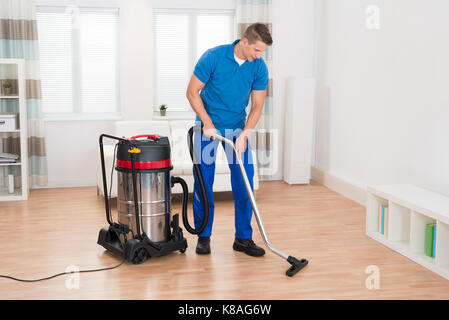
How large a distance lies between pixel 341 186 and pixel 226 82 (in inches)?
85.7

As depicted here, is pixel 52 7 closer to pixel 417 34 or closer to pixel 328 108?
pixel 328 108

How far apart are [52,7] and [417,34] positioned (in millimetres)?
3273

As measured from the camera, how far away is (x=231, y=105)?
2787mm

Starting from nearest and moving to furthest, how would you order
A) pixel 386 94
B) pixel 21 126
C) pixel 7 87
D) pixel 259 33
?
pixel 259 33 < pixel 386 94 < pixel 21 126 < pixel 7 87

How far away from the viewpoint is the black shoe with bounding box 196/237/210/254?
9.57 ft

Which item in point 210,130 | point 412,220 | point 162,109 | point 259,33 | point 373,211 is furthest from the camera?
point 162,109

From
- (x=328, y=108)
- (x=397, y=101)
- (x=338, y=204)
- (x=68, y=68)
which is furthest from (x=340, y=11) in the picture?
(x=68, y=68)

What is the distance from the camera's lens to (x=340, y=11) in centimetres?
459

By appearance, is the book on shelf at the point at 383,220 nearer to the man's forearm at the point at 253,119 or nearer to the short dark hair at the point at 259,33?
the man's forearm at the point at 253,119

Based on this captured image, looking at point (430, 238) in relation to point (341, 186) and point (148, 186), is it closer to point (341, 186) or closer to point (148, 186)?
point (148, 186)

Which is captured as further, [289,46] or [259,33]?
[289,46]

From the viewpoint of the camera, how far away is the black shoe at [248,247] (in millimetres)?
2877

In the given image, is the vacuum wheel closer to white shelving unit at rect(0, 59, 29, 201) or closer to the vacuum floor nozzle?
the vacuum floor nozzle

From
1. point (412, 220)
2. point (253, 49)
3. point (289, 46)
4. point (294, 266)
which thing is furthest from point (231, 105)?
point (289, 46)
